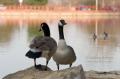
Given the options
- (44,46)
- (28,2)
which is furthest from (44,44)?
(28,2)

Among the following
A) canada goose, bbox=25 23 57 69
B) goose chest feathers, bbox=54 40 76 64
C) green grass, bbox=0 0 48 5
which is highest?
canada goose, bbox=25 23 57 69

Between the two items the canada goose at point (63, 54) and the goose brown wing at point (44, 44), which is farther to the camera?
the canada goose at point (63, 54)

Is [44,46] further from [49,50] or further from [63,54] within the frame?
[63,54]

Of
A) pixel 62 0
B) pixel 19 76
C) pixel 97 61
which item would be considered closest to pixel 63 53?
pixel 19 76

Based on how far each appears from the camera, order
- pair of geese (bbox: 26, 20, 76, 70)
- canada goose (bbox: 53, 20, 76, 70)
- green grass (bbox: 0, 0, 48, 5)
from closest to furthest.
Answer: pair of geese (bbox: 26, 20, 76, 70) → canada goose (bbox: 53, 20, 76, 70) → green grass (bbox: 0, 0, 48, 5)

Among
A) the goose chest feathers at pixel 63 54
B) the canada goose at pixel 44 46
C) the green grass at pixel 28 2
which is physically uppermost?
the canada goose at pixel 44 46

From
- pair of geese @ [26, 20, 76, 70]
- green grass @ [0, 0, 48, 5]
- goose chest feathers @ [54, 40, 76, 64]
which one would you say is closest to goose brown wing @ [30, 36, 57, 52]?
pair of geese @ [26, 20, 76, 70]

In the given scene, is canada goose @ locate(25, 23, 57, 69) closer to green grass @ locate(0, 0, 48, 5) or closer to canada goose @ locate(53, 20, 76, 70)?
canada goose @ locate(53, 20, 76, 70)

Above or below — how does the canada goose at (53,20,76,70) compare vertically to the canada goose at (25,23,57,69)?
below

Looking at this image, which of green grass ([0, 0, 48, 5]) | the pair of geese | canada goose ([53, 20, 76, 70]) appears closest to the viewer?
the pair of geese

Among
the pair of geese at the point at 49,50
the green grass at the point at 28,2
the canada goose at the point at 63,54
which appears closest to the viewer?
the pair of geese at the point at 49,50

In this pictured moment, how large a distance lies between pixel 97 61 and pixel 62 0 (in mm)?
53653

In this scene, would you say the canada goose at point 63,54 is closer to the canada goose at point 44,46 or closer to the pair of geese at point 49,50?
the pair of geese at point 49,50

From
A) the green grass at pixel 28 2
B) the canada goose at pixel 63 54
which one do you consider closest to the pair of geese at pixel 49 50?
the canada goose at pixel 63 54
